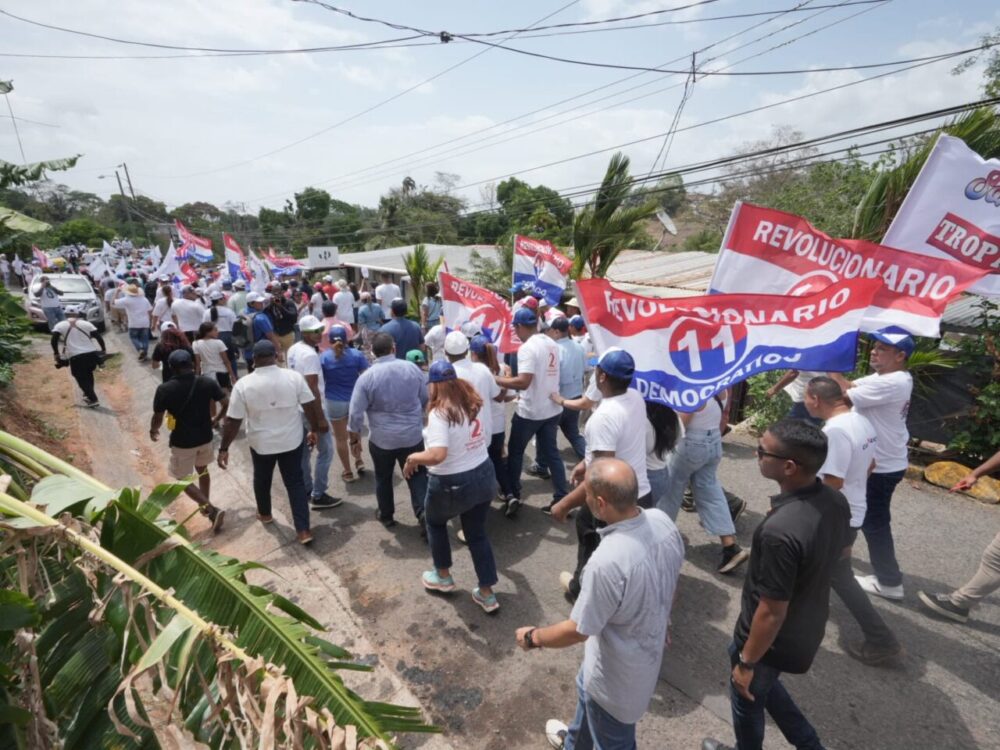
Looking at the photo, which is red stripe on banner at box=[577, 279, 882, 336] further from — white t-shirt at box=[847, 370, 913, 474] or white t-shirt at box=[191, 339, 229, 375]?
white t-shirt at box=[191, 339, 229, 375]

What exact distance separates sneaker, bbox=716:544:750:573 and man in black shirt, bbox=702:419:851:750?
5.74 feet

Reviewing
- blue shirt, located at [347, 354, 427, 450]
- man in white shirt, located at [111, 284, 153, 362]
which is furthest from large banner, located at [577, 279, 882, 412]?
man in white shirt, located at [111, 284, 153, 362]

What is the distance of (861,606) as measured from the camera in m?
3.22

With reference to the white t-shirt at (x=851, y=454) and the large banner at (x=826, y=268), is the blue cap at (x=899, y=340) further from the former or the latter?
the white t-shirt at (x=851, y=454)

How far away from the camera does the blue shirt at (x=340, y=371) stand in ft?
18.1

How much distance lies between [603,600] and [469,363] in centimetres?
261

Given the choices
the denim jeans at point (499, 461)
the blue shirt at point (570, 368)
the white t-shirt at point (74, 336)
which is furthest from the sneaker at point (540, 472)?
the white t-shirt at point (74, 336)

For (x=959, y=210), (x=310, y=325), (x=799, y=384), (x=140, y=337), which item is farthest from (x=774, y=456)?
(x=140, y=337)

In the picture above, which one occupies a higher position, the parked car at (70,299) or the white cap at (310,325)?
the white cap at (310,325)

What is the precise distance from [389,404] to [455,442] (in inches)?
42.8

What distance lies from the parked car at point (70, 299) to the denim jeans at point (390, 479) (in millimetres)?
11293

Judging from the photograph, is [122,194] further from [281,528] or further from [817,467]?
[817,467]

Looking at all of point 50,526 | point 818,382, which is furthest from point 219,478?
point 818,382

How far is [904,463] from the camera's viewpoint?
3789 mm
